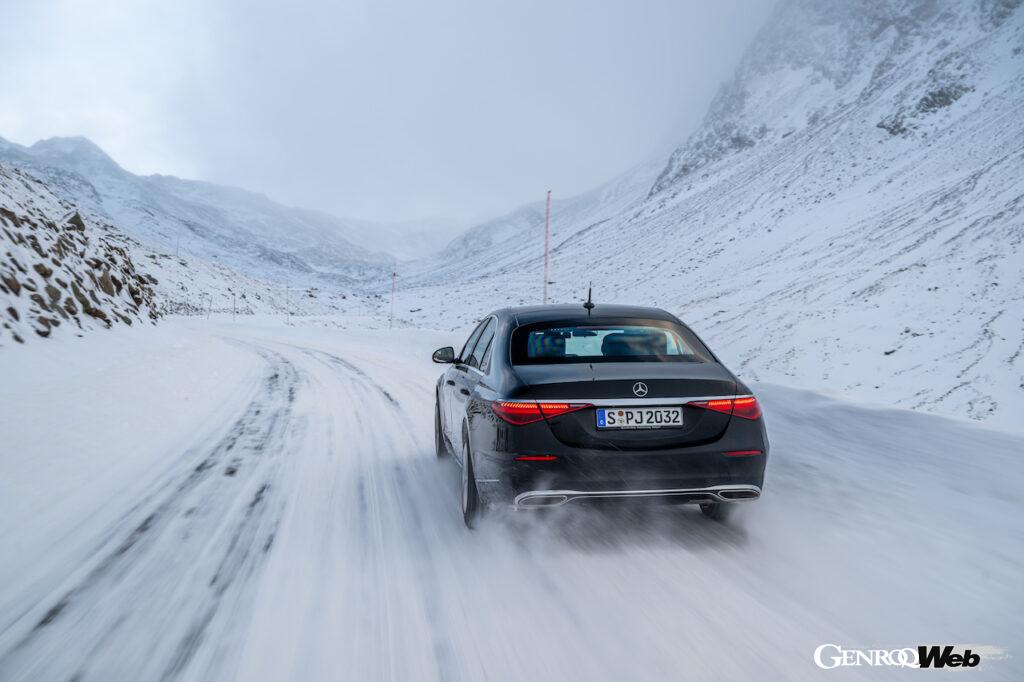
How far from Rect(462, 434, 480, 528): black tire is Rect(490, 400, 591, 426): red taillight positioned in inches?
23.8

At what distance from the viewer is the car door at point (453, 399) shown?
14.7 ft

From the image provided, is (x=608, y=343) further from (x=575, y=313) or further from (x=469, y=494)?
(x=469, y=494)

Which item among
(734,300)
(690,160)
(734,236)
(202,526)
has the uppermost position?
(690,160)

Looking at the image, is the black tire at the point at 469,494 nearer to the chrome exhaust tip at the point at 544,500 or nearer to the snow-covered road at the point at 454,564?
the snow-covered road at the point at 454,564

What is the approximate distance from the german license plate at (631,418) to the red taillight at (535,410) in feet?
0.35

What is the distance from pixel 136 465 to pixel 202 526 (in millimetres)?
1799

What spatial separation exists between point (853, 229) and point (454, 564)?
1384 inches

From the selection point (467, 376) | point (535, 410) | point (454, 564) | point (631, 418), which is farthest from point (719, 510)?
point (467, 376)

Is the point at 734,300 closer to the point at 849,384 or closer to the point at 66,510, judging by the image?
the point at 849,384

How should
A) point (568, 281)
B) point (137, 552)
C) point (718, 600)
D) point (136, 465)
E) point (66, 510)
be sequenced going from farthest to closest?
point (568, 281) → point (136, 465) → point (66, 510) → point (137, 552) → point (718, 600)

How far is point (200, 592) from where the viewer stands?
2.85 meters

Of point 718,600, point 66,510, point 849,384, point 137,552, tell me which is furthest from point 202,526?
point 849,384

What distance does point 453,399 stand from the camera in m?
4.80

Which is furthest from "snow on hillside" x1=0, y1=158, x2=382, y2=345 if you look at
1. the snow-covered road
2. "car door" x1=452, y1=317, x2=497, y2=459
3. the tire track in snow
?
"car door" x1=452, y1=317, x2=497, y2=459
